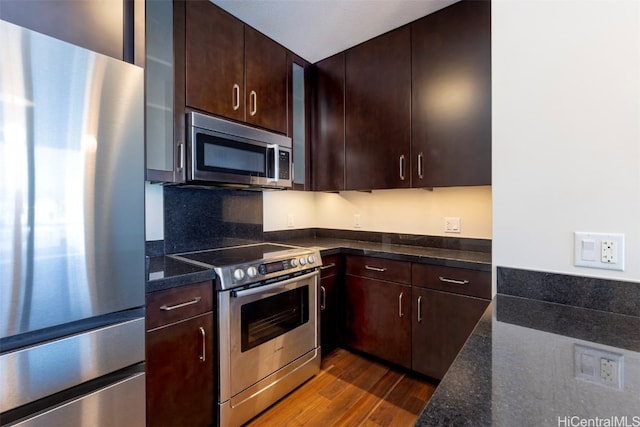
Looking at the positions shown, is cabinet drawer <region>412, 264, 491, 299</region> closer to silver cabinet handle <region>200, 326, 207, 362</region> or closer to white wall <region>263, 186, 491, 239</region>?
white wall <region>263, 186, 491, 239</region>

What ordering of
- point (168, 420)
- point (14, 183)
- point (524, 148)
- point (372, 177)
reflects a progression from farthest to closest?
point (372, 177) → point (168, 420) → point (524, 148) → point (14, 183)

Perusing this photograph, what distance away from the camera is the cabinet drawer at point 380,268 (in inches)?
82.0

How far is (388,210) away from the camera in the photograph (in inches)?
103

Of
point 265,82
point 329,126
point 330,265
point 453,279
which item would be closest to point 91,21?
point 265,82

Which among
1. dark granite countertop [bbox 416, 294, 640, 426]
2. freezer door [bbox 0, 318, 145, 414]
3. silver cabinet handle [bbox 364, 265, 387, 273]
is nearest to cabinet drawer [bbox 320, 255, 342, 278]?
silver cabinet handle [bbox 364, 265, 387, 273]

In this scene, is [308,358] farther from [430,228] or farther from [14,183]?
[14,183]

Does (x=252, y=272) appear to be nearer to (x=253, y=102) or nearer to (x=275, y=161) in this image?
(x=275, y=161)

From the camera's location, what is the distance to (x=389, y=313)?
2.17 m

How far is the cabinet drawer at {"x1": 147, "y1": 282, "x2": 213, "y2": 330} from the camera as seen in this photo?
133 cm

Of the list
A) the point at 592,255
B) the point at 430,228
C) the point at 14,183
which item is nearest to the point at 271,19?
the point at 14,183

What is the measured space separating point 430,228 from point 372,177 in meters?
0.63

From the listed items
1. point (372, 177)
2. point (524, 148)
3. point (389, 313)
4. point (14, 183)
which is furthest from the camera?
point (372, 177)

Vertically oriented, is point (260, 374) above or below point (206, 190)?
below

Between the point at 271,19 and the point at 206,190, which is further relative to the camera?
the point at 206,190
